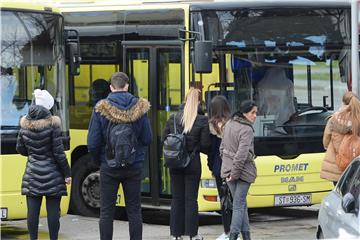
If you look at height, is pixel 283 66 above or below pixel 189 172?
above

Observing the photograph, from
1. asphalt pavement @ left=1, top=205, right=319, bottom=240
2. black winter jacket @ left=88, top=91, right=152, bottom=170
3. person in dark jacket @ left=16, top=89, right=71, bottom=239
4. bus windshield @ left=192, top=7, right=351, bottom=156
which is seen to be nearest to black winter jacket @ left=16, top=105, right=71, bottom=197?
person in dark jacket @ left=16, top=89, right=71, bottom=239

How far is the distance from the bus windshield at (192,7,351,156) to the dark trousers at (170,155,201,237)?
1613mm

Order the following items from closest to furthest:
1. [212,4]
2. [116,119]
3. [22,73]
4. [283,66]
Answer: [116,119]
[22,73]
[212,4]
[283,66]

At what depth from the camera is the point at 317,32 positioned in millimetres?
12641

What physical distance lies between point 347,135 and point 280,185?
5.54 feet

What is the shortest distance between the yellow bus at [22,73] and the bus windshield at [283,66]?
6.17 feet

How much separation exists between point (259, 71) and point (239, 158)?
8.20 feet

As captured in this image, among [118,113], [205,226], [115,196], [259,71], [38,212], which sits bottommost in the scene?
[205,226]

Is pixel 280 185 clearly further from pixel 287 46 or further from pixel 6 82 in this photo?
pixel 6 82

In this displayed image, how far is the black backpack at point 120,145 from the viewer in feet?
30.9

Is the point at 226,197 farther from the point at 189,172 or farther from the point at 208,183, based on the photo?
the point at 208,183

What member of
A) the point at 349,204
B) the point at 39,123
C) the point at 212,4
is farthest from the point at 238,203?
the point at 212,4

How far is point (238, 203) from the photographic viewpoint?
1050cm

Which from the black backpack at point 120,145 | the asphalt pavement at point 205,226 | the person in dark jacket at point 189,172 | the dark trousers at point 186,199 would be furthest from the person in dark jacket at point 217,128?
the black backpack at point 120,145
